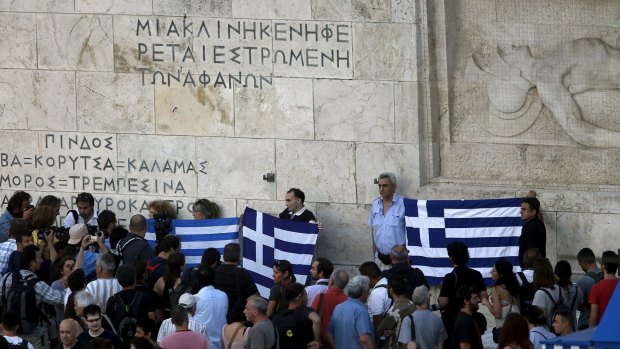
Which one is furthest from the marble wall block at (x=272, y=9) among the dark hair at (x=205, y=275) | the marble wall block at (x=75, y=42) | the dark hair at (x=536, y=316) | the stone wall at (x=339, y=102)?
the dark hair at (x=536, y=316)

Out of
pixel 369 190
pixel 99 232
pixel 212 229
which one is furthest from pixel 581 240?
pixel 99 232

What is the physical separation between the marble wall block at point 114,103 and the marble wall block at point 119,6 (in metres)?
0.80

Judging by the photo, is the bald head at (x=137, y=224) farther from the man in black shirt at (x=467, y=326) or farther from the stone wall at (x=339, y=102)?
the man in black shirt at (x=467, y=326)

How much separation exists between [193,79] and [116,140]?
1261mm

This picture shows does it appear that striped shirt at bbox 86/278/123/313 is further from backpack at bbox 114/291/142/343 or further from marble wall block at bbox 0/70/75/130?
marble wall block at bbox 0/70/75/130

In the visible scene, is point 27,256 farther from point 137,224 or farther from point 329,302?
point 329,302

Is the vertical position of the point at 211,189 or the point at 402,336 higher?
the point at 211,189

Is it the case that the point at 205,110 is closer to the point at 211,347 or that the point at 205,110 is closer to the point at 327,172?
the point at 327,172

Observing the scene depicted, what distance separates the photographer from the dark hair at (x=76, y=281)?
1898 centimetres

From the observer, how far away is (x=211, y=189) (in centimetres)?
2373

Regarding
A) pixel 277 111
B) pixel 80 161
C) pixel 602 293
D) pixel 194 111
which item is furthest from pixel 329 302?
pixel 80 161

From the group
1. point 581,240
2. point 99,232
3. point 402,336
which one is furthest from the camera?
point 581,240

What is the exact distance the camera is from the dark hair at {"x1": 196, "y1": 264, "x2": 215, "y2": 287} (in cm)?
1911

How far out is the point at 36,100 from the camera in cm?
2409
